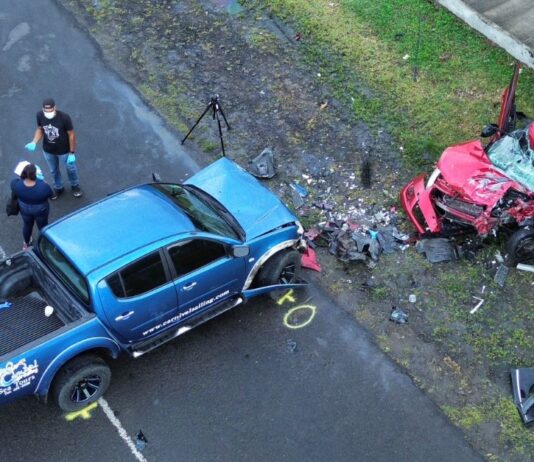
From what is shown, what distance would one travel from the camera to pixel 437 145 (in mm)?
11594

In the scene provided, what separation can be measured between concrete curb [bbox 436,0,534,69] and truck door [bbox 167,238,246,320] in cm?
753

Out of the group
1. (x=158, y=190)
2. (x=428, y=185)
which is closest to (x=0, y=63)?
(x=158, y=190)

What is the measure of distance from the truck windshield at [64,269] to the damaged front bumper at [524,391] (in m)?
5.10

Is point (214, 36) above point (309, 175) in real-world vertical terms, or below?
above

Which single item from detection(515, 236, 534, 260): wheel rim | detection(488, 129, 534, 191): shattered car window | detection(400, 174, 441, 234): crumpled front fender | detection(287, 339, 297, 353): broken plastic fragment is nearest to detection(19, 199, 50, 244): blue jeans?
detection(287, 339, 297, 353): broken plastic fragment

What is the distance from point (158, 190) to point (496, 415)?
490cm

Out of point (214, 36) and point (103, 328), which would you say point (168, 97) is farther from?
point (103, 328)

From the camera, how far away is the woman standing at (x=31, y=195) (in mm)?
9056

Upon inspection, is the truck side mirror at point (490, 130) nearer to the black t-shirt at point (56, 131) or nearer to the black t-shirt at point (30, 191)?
the black t-shirt at point (56, 131)

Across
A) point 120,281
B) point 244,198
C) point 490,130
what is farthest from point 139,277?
point 490,130

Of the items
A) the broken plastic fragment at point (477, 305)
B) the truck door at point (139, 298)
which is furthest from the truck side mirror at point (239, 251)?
the broken plastic fragment at point (477, 305)

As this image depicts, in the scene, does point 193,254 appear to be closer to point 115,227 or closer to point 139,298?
point 139,298

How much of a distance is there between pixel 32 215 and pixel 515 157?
6751mm

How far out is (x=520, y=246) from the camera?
31.6ft
